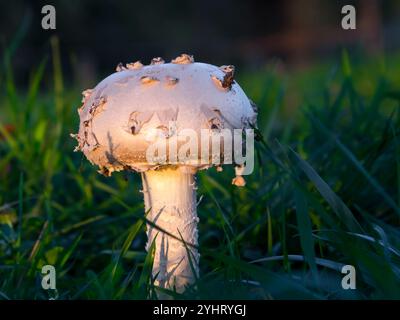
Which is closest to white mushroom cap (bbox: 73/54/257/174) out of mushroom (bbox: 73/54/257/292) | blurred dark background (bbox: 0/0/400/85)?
mushroom (bbox: 73/54/257/292)

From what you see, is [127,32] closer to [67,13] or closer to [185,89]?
[67,13]

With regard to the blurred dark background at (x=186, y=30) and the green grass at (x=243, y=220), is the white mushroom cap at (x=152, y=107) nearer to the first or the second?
the green grass at (x=243, y=220)

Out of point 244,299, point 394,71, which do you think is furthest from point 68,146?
point 394,71

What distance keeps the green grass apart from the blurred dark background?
8.25 meters

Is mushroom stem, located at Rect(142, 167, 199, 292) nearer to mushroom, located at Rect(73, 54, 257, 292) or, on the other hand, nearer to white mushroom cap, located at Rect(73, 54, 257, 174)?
mushroom, located at Rect(73, 54, 257, 292)

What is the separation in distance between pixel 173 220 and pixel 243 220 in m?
0.48

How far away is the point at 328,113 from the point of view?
2.28 m

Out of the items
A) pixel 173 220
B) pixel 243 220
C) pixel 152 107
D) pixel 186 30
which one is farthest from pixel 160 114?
pixel 186 30

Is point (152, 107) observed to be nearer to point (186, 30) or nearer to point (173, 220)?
point (173, 220)

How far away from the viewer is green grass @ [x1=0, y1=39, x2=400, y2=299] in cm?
116

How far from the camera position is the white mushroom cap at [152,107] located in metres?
1.24

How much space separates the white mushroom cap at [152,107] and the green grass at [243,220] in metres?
0.11

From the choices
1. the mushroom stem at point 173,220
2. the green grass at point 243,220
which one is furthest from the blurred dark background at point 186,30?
the mushroom stem at point 173,220
